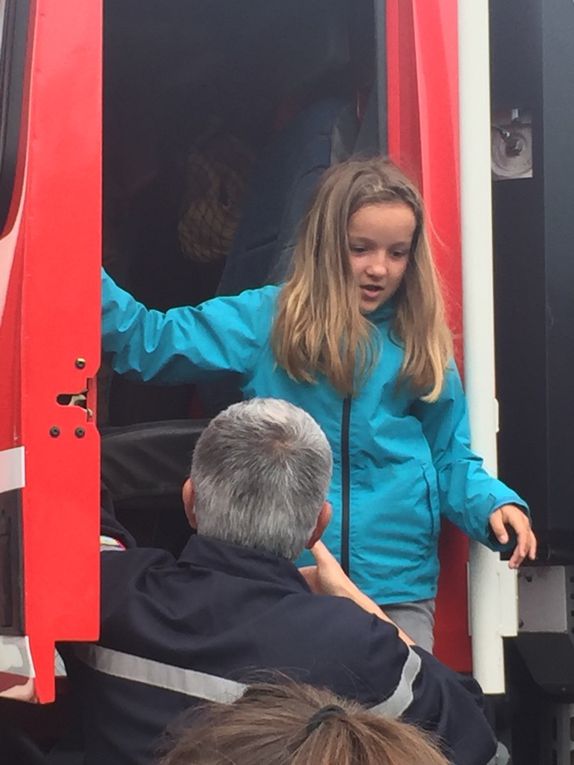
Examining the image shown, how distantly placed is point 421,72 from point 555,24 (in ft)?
1.33

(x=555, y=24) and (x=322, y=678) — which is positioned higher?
(x=555, y=24)

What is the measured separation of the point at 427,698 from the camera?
1583 millimetres

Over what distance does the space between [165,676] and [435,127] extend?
1194mm

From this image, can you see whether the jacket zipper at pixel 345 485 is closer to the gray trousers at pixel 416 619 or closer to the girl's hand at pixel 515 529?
the gray trousers at pixel 416 619

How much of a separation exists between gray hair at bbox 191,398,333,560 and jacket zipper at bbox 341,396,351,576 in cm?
44

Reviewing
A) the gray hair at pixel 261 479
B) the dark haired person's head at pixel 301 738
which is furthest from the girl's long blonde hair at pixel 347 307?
the dark haired person's head at pixel 301 738

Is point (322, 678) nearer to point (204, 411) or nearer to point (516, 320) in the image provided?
point (516, 320)

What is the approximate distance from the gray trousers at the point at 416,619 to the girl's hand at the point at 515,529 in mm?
177

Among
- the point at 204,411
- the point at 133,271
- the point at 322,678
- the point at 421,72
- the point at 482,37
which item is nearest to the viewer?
the point at 322,678

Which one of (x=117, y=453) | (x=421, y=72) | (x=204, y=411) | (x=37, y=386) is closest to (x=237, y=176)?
(x=204, y=411)

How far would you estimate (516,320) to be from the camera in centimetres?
255

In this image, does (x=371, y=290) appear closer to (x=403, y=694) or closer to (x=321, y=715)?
(x=403, y=694)

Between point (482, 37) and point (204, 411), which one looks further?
point (204, 411)

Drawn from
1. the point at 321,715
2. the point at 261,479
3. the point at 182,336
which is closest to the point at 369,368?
the point at 182,336
